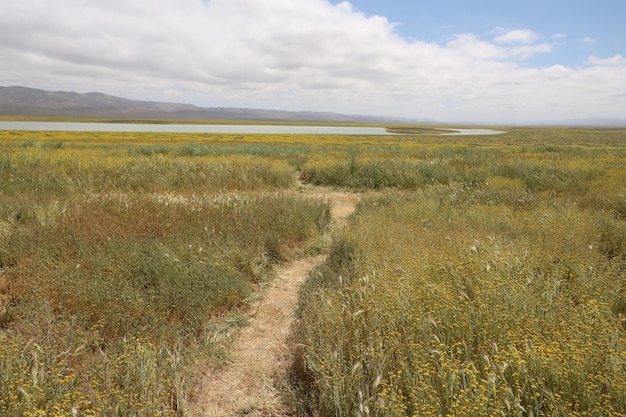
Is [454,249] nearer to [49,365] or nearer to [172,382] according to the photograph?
[172,382]

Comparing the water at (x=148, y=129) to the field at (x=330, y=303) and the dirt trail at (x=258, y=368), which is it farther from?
the dirt trail at (x=258, y=368)

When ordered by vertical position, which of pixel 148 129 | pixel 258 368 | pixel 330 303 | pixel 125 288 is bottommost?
pixel 258 368

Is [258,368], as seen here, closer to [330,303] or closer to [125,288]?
[330,303]

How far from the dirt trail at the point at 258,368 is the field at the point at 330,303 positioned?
17cm

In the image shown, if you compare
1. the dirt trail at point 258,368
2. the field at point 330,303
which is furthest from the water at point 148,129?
the dirt trail at point 258,368

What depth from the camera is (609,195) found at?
9570 mm

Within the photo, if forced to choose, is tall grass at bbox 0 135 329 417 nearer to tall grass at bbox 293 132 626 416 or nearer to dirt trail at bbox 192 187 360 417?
dirt trail at bbox 192 187 360 417

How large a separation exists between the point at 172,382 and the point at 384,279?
2.22 metres

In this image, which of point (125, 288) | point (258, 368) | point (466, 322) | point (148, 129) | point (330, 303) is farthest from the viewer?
point (148, 129)

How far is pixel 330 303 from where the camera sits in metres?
3.35

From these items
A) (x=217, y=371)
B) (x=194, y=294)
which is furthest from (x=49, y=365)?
(x=194, y=294)

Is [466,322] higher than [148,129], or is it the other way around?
[148,129]

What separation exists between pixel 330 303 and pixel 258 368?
101cm

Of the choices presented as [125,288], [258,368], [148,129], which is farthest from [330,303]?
[148,129]
